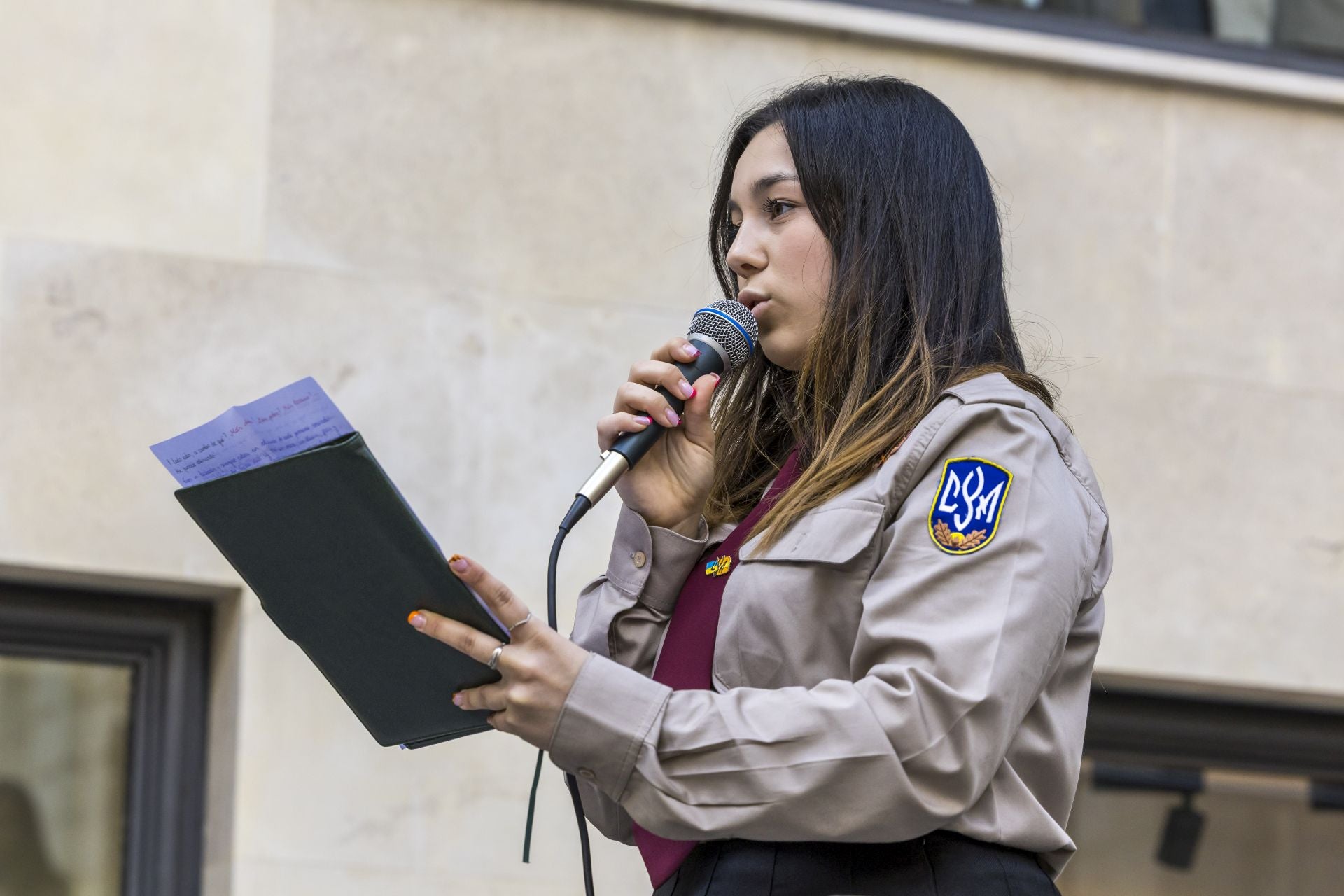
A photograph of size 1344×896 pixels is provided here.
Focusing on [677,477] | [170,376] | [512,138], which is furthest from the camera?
[512,138]

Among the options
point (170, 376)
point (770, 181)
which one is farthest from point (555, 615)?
point (170, 376)

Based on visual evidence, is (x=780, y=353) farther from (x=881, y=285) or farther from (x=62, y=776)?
(x=62, y=776)

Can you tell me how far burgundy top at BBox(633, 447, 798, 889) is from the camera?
2107mm

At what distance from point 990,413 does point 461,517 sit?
2132 mm

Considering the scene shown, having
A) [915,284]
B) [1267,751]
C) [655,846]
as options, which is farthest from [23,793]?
[1267,751]

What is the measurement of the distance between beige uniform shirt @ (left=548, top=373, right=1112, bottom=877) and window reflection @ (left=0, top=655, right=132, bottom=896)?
2.29 m

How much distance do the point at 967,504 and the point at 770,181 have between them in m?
0.60

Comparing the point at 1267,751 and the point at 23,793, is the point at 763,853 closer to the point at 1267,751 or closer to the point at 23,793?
the point at 23,793

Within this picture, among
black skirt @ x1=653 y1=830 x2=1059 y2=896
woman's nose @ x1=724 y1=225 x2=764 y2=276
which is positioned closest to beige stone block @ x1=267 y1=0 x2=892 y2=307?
woman's nose @ x1=724 y1=225 x2=764 y2=276

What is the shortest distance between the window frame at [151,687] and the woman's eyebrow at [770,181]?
2.14m

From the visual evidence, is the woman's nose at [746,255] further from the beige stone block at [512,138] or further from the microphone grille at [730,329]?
the beige stone block at [512,138]

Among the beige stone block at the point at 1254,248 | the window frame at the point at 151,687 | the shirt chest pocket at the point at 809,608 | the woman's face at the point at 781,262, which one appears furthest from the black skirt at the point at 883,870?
the beige stone block at the point at 1254,248

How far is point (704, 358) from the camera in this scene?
223cm

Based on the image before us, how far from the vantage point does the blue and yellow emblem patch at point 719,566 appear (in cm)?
223
